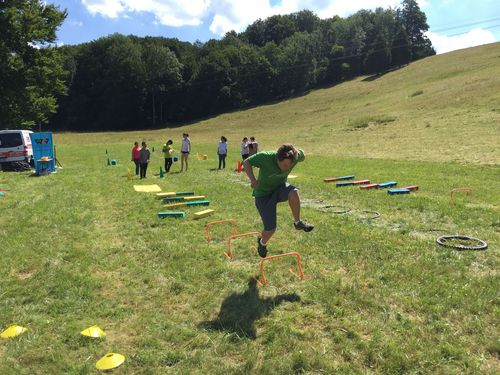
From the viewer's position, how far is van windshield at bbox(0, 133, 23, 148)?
66.3 ft

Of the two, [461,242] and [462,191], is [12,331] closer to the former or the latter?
[461,242]

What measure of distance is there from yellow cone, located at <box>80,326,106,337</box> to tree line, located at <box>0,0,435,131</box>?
75.4 m

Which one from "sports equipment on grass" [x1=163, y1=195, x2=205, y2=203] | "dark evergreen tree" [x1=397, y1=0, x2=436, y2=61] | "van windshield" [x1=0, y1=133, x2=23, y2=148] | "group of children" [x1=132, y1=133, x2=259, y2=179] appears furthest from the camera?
"dark evergreen tree" [x1=397, y1=0, x2=436, y2=61]

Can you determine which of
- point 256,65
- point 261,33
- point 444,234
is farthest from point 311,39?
point 444,234

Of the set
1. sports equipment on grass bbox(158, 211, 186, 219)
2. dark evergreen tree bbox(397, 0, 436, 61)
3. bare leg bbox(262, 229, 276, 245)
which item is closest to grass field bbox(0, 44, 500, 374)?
sports equipment on grass bbox(158, 211, 186, 219)

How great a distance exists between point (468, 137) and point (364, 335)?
2607cm

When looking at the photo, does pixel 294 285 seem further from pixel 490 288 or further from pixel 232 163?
pixel 232 163

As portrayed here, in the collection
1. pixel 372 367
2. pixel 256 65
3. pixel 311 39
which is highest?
pixel 311 39

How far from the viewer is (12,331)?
4.32m

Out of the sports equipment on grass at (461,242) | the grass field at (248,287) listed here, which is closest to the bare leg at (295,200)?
the grass field at (248,287)

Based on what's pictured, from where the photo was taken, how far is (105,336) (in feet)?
14.0

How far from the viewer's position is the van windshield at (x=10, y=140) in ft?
66.3

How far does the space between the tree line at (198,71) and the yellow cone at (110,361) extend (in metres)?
76.0

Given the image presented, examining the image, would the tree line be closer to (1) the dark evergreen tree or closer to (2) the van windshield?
(1) the dark evergreen tree
